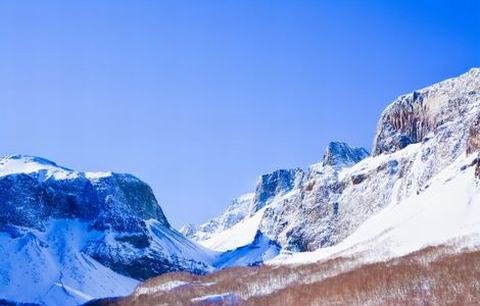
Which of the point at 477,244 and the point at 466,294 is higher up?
the point at 477,244

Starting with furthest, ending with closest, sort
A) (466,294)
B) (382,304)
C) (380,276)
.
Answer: (380,276), (382,304), (466,294)

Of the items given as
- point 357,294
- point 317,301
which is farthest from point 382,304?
point 317,301

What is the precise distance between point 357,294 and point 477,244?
1283 inches

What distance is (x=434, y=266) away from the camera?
187 metres

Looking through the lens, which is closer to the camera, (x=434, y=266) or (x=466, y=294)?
(x=466, y=294)

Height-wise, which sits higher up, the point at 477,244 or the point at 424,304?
the point at 477,244

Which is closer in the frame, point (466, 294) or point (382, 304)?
point (466, 294)

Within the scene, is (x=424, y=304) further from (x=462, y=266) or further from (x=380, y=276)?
(x=380, y=276)

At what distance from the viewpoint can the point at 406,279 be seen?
185125mm

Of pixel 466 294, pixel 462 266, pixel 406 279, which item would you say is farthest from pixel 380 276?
pixel 466 294

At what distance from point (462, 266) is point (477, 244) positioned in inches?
867

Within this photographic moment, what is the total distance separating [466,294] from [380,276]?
116 feet

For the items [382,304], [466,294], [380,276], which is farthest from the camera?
[380,276]

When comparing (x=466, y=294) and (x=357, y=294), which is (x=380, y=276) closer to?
(x=357, y=294)
